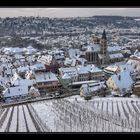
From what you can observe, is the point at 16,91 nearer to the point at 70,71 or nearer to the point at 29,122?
the point at 70,71

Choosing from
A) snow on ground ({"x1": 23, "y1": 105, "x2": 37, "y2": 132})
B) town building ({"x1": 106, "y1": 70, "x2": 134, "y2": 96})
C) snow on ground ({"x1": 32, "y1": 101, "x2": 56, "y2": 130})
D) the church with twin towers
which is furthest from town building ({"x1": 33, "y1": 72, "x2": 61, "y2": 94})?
the church with twin towers

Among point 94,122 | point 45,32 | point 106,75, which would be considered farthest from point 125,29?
point 94,122

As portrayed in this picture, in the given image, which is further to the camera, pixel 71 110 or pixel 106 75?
pixel 106 75

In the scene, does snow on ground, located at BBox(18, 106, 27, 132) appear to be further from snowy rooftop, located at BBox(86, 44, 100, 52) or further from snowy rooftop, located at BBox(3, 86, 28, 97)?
snowy rooftop, located at BBox(86, 44, 100, 52)

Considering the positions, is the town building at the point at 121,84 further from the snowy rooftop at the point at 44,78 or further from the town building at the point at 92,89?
the snowy rooftop at the point at 44,78

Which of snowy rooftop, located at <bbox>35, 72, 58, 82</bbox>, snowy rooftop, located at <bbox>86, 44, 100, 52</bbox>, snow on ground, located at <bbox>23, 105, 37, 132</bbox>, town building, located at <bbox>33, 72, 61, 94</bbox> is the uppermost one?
snowy rooftop, located at <bbox>86, 44, 100, 52</bbox>

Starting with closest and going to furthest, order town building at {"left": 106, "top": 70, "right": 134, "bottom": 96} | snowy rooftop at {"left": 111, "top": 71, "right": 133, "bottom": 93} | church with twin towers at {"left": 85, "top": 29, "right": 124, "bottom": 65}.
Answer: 1. town building at {"left": 106, "top": 70, "right": 134, "bottom": 96}
2. snowy rooftop at {"left": 111, "top": 71, "right": 133, "bottom": 93}
3. church with twin towers at {"left": 85, "top": 29, "right": 124, "bottom": 65}

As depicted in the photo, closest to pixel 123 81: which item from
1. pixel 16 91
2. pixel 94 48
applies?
pixel 16 91

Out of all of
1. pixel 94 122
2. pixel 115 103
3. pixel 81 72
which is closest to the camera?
pixel 94 122

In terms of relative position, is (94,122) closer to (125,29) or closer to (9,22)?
(9,22)
